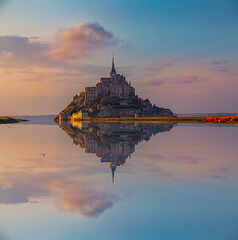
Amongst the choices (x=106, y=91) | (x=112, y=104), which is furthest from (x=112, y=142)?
(x=106, y=91)

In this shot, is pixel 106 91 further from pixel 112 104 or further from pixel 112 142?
pixel 112 142

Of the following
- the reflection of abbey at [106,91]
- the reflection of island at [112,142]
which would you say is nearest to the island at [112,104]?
the reflection of abbey at [106,91]

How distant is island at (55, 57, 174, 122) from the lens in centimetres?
10212

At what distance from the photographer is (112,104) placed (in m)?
108

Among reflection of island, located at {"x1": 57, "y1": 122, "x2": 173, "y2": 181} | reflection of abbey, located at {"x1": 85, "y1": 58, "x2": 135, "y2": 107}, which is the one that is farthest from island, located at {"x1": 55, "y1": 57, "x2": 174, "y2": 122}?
reflection of island, located at {"x1": 57, "y1": 122, "x2": 173, "y2": 181}

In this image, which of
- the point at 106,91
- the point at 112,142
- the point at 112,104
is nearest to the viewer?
the point at 112,142

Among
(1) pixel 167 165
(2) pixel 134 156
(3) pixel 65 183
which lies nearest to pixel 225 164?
(1) pixel 167 165

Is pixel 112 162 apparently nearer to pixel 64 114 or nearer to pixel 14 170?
pixel 14 170

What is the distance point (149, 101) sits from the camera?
389ft

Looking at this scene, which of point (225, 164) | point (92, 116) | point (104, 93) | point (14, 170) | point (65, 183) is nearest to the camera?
point (65, 183)

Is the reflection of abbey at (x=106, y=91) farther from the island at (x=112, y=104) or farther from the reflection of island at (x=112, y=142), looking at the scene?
the reflection of island at (x=112, y=142)

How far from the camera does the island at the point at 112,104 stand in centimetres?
10212

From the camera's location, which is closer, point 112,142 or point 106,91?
point 112,142

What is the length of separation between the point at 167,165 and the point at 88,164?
8.93ft
